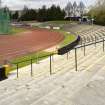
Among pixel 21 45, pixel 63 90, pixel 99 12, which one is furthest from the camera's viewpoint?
pixel 99 12

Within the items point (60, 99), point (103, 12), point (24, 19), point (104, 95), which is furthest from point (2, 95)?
point (24, 19)

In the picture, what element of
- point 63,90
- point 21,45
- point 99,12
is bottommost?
point 21,45

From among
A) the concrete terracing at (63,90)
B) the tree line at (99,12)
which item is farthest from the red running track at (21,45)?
the tree line at (99,12)

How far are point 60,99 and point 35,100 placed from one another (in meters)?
0.89

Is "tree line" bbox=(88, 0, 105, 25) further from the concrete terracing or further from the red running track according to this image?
the concrete terracing

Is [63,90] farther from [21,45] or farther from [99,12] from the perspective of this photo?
[99,12]

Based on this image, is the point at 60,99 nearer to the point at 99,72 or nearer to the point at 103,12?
the point at 99,72

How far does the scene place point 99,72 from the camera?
43.2 feet

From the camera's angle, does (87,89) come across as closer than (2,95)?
Yes

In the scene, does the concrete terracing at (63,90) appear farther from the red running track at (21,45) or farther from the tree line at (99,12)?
the tree line at (99,12)

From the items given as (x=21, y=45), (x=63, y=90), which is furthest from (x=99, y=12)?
(x=63, y=90)

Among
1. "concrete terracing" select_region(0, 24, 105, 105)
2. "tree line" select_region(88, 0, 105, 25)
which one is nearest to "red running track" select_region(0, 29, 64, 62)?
"concrete terracing" select_region(0, 24, 105, 105)

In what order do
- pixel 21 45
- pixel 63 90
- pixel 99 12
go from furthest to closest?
1. pixel 99 12
2. pixel 21 45
3. pixel 63 90

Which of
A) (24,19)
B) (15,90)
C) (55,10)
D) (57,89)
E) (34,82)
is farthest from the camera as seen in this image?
Result: (24,19)
